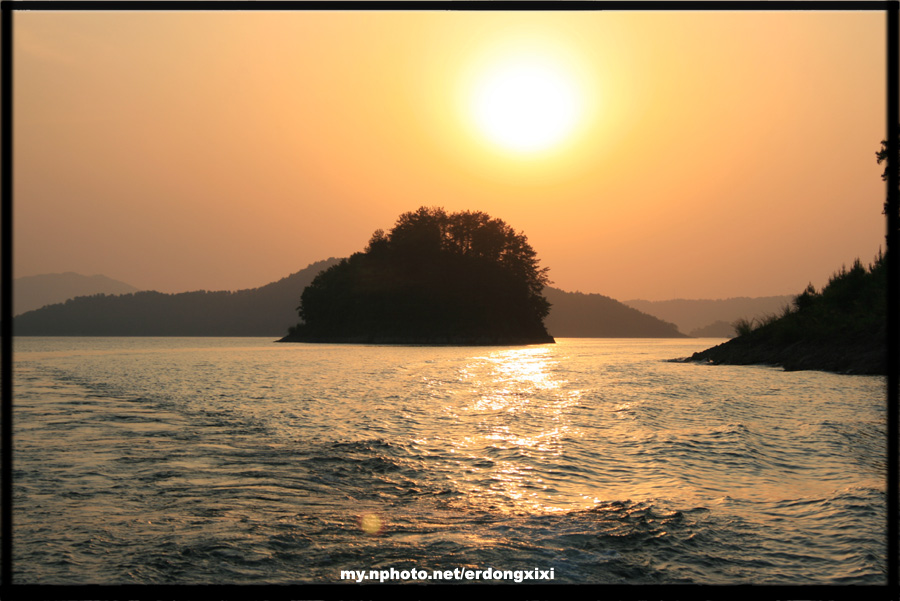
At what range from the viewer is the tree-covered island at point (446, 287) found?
143 meters

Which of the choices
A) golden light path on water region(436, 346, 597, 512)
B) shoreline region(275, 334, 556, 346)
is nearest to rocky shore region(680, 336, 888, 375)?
golden light path on water region(436, 346, 597, 512)

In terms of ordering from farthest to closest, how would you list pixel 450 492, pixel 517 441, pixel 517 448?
pixel 517 441 < pixel 517 448 < pixel 450 492

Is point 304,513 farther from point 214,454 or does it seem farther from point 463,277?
point 463,277

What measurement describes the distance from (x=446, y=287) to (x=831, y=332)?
106m

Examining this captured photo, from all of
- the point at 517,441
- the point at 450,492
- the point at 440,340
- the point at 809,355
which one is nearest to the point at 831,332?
the point at 809,355

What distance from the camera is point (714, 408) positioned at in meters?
24.1

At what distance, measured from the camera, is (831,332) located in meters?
44.5

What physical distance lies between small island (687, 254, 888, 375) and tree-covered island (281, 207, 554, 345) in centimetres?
8331

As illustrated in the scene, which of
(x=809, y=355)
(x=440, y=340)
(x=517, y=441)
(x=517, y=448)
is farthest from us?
(x=440, y=340)

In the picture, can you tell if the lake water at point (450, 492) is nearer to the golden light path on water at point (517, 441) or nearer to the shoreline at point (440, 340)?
the golden light path on water at point (517, 441)

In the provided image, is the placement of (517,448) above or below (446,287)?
below

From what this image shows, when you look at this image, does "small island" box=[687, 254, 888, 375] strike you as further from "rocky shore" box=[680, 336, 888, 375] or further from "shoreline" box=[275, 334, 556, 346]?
"shoreline" box=[275, 334, 556, 346]

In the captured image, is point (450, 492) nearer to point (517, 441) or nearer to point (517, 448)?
point (517, 448)

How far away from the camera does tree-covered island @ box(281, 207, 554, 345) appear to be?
470 ft
